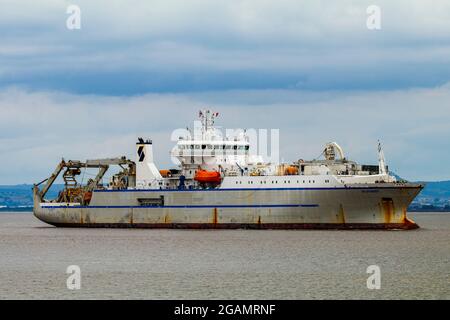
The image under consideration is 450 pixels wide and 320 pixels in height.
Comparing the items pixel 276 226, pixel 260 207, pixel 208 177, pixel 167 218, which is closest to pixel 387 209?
pixel 276 226

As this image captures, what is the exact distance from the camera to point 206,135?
74.9 meters

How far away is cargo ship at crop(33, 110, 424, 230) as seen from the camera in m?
65.9

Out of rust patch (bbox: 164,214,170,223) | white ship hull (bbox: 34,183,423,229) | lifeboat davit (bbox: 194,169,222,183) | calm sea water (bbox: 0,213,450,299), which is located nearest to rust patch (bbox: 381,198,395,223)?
white ship hull (bbox: 34,183,423,229)

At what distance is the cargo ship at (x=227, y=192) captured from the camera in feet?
216

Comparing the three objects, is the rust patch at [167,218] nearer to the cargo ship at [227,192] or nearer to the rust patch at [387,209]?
the cargo ship at [227,192]

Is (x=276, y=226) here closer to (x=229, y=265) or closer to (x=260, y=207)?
(x=260, y=207)

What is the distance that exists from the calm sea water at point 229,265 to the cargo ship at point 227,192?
143 centimetres

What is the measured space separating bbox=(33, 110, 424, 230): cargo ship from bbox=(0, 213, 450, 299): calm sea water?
4.69ft

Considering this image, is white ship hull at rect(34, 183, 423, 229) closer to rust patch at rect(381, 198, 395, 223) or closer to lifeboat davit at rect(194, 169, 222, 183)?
rust patch at rect(381, 198, 395, 223)

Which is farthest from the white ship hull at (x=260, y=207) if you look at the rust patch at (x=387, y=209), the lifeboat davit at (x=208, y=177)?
the lifeboat davit at (x=208, y=177)
